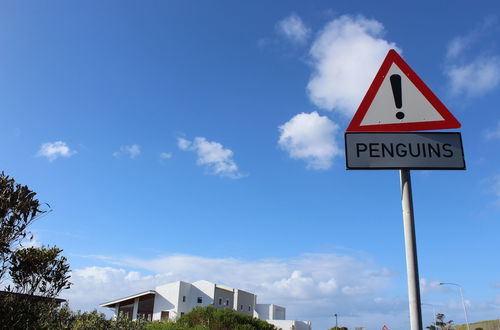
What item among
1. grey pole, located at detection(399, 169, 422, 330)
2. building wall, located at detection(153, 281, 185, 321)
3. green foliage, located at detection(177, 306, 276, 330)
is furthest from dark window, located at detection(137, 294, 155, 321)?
grey pole, located at detection(399, 169, 422, 330)

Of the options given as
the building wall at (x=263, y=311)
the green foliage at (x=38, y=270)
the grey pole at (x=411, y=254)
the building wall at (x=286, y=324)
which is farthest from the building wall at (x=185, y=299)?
the grey pole at (x=411, y=254)

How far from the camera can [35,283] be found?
15.9 metres

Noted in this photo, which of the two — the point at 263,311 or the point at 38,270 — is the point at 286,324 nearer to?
the point at 263,311

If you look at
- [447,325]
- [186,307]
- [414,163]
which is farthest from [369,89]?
[447,325]

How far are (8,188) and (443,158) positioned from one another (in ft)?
31.8

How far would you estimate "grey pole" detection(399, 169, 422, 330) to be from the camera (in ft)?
8.36

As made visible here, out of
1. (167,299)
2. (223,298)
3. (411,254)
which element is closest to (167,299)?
(167,299)

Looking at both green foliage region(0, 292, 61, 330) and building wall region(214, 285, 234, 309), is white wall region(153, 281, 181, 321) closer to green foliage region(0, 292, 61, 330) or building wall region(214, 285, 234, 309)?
building wall region(214, 285, 234, 309)

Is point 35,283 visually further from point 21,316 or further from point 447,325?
point 447,325

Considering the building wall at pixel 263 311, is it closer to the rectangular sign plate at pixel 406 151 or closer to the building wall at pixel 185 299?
the building wall at pixel 185 299

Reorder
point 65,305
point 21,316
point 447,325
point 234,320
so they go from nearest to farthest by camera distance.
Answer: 1. point 21,316
2. point 65,305
3. point 234,320
4. point 447,325

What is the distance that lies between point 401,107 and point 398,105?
0.03 metres

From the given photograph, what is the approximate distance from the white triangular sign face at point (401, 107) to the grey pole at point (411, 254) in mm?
446

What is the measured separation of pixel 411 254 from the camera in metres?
2.67
